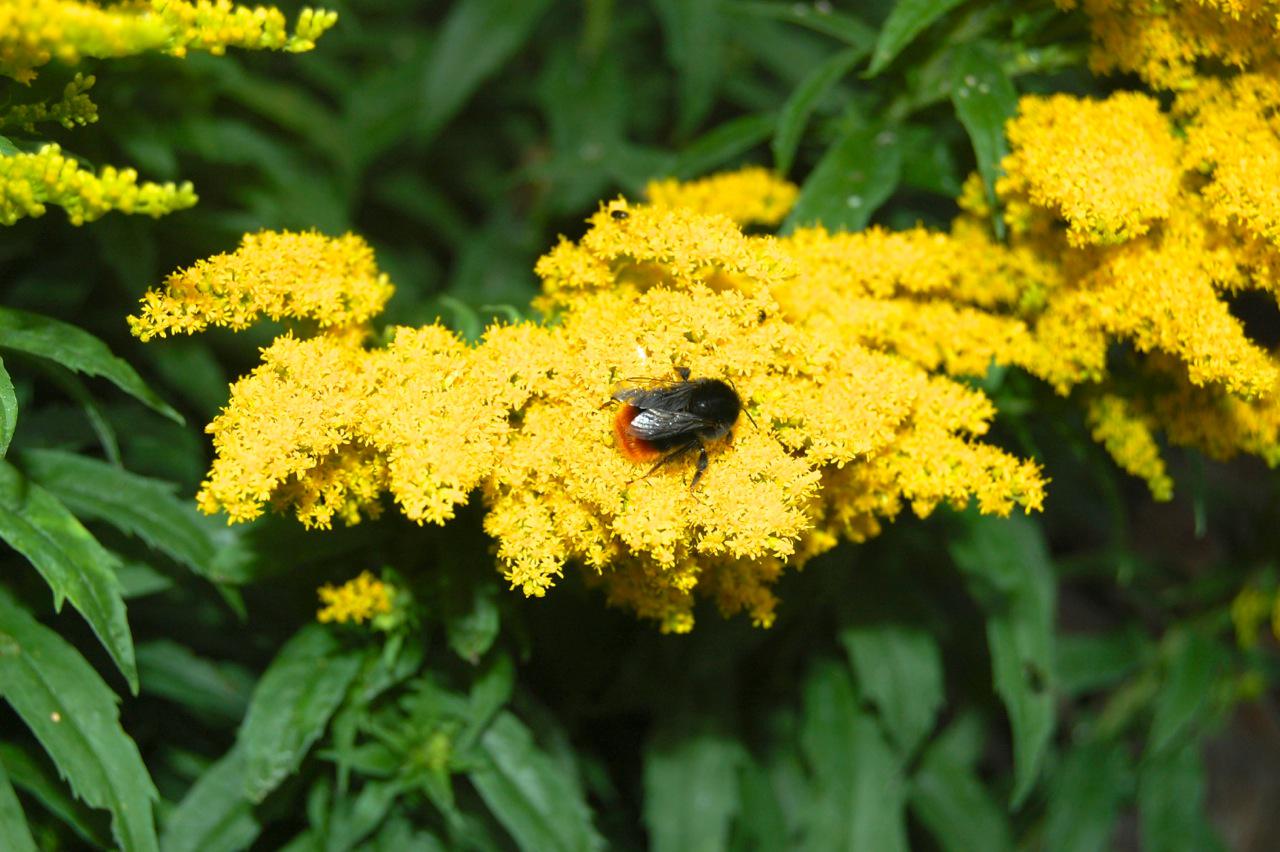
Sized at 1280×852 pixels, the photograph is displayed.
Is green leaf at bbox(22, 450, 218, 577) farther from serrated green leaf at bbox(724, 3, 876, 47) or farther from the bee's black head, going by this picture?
serrated green leaf at bbox(724, 3, 876, 47)

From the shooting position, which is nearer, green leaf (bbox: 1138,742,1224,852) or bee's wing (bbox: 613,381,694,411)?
bee's wing (bbox: 613,381,694,411)

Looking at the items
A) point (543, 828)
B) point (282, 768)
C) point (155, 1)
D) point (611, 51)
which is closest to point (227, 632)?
point (282, 768)

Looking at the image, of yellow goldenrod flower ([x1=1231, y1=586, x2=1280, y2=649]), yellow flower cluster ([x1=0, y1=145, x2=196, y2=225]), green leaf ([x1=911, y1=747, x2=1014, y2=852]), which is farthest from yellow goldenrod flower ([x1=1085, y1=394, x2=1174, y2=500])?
yellow flower cluster ([x1=0, y1=145, x2=196, y2=225])

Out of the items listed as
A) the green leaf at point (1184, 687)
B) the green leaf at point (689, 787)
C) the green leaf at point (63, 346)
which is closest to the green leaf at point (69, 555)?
the green leaf at point (63, 346)

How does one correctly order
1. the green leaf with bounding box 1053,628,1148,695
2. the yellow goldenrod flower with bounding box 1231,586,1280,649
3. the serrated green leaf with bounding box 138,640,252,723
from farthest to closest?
1. the green leaf with bounding box 1053,628,1148,695
2. the yellow goldenrod flower with bounding box 1231,586,1280,649
3. the serrated green leaf with bounding box 138,640,252,723

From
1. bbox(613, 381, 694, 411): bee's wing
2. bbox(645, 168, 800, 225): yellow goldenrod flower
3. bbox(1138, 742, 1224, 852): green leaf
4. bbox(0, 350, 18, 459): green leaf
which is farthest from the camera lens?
bbox(1138, 742, 1224, 852): green leaf

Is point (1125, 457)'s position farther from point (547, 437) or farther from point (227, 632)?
point (227, 632)

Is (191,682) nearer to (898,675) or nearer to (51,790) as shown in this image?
(51,790)

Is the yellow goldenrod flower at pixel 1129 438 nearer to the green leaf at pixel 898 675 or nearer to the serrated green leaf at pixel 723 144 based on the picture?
the green leaf at pixel 898 675
